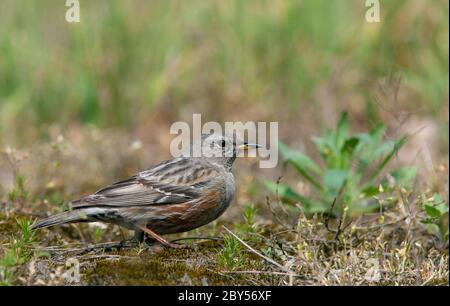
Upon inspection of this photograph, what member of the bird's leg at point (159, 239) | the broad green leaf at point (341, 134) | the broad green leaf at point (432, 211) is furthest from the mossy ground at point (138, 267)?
the broad green leaf at point (341, 134)

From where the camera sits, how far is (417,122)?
10953 millimetres

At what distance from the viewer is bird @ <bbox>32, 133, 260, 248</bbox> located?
20.4 ft

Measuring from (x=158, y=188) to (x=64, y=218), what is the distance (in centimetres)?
92

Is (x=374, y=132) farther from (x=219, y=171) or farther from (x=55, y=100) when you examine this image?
(x=55, y=100)

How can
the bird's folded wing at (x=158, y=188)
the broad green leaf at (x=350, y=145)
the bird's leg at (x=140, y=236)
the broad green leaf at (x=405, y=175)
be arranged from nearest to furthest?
1. the bird's folded wing at (x=158, y=188)
2. the bird's leg at (x=140, y=236)
3. the broad green leaf at (x=405, y=175)
4. the broad green leaf at (x=350, y=145)

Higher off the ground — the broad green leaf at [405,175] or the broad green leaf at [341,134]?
the broad green leaf at [341,134]

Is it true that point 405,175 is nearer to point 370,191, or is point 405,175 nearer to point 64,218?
point 370,191

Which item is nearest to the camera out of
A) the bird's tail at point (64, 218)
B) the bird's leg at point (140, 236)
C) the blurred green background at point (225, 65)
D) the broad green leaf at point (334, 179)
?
the bird's tail at point (64, 218)

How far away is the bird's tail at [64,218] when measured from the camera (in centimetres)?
598

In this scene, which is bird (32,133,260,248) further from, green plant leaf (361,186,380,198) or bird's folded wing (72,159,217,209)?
green plant leaf (361,186,380,198)

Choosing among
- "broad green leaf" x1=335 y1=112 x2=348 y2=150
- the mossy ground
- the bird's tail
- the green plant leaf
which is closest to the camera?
the mossy ground

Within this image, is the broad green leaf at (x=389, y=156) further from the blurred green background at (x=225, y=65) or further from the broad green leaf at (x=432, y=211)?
the blurred green background at (x=225, y=65)

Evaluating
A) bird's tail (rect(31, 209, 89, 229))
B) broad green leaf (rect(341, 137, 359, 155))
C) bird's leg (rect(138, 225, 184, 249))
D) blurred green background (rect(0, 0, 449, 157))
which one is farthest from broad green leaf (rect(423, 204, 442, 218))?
blurred green background (rect(0, 0, 449, 157))

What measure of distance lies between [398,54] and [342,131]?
404cm
